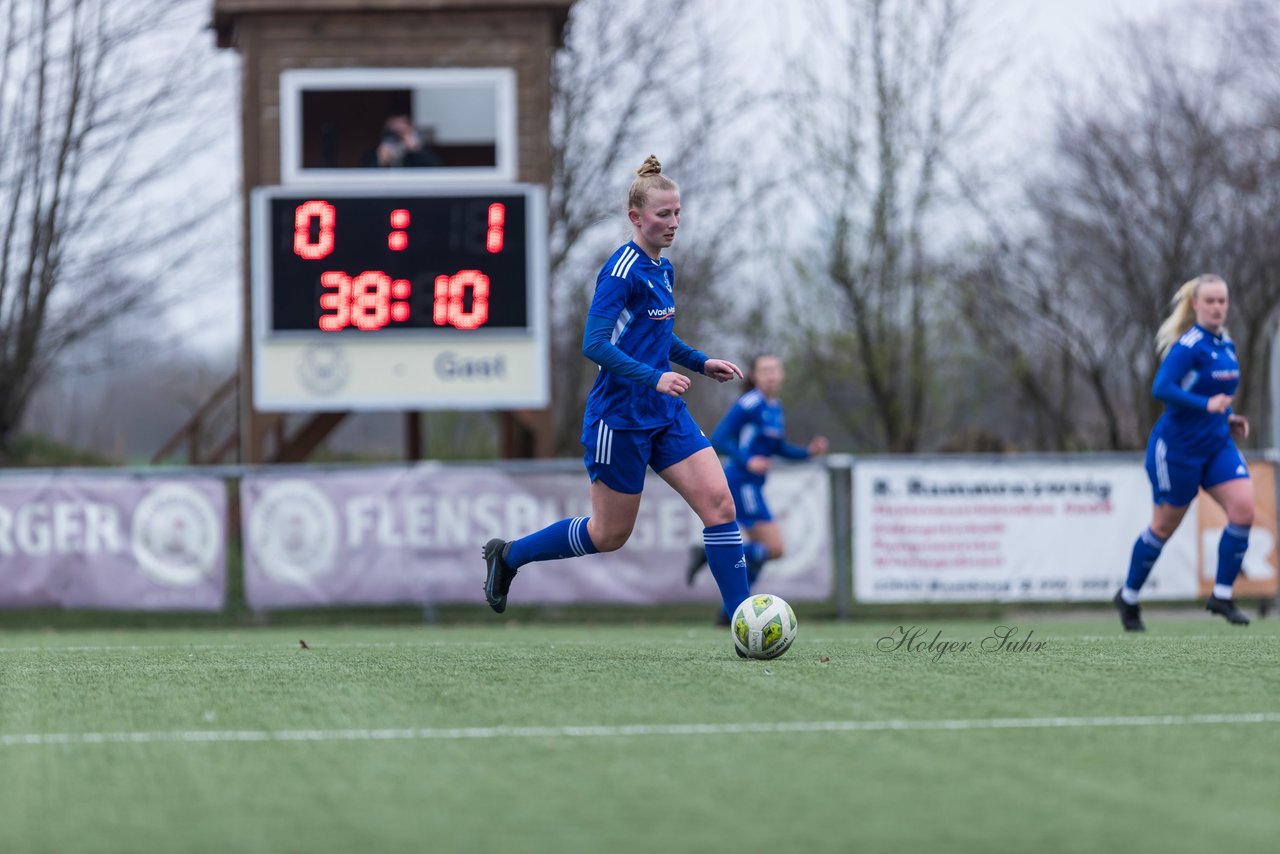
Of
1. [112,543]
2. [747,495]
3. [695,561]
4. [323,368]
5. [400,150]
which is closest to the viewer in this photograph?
[747,495]

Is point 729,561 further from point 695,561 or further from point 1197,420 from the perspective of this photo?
point 695,561

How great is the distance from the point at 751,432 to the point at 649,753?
8.25 m

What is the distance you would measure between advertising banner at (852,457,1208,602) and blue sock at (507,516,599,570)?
306 inches

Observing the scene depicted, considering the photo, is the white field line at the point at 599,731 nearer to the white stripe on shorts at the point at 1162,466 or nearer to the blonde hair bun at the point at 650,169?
the blonde hair bun at the point at 650,169

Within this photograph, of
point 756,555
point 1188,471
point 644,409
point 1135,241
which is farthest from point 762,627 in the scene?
point 1135,241

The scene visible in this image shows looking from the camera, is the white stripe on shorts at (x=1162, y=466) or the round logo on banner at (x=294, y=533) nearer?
the white stripe on shorts at (x=1162, y=466)

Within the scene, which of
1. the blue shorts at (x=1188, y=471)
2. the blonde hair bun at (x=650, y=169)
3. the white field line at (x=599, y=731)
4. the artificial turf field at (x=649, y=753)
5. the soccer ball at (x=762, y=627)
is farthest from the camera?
the blue shorts at (x=1188, y=471)

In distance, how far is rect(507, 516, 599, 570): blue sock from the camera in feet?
24.3

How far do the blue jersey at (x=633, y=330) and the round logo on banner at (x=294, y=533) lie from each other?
8.10 metres

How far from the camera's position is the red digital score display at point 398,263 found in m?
16.3

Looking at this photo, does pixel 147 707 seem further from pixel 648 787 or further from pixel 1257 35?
pixel 1257 35

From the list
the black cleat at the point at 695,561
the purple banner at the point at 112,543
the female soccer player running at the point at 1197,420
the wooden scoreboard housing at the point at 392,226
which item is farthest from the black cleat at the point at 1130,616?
the purple banner at the point at 112,543

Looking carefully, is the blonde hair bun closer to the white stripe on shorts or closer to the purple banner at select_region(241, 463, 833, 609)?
the white stripe on shorts

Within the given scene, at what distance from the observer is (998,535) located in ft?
49.2
